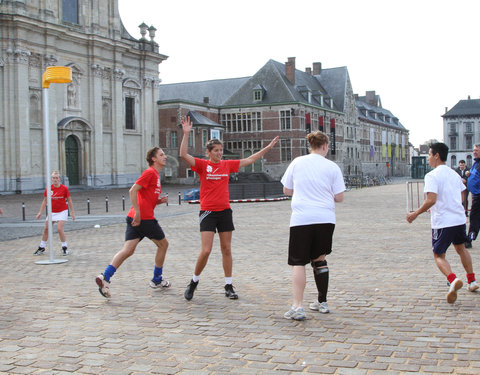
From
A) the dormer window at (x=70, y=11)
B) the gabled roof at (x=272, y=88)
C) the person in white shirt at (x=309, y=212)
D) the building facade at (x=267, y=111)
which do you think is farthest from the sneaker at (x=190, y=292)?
the gabled roof at (x=272, y=88)

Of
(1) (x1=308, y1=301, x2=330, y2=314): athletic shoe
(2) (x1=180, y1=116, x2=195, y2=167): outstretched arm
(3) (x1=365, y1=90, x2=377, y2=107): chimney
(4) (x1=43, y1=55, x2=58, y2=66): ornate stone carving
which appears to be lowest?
(1) (x1=308, y1=301, x2=330, y2=314): athletic shoe

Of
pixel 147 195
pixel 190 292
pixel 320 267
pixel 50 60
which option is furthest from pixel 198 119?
pixel 320 267

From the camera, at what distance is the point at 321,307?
624 centimetres

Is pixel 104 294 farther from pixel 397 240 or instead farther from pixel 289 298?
pixel 397 240

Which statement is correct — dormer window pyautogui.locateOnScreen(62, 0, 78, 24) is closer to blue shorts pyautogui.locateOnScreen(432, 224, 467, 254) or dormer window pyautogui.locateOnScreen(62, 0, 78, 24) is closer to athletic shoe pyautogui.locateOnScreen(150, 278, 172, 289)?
athletic shoe pyautogui.locateOnScreen(150, 278, 172, 289)

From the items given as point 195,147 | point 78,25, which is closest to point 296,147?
point 195,147

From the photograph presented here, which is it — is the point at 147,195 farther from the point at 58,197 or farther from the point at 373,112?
the point at 373,112

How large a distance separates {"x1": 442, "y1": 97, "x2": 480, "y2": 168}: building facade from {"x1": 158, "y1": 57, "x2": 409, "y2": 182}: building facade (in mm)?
41413

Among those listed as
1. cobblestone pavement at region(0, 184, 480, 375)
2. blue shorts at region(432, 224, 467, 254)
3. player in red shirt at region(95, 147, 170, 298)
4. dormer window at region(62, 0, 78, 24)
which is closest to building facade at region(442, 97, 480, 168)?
dormer window at region(62, 0, 78, 24)

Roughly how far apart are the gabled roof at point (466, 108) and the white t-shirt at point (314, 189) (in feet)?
375

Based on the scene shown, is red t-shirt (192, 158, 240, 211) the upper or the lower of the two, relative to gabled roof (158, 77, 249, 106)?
lower

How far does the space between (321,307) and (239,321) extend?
3.14 ft

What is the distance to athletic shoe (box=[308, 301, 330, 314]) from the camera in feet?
20.4

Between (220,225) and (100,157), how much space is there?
42890 millimetres
